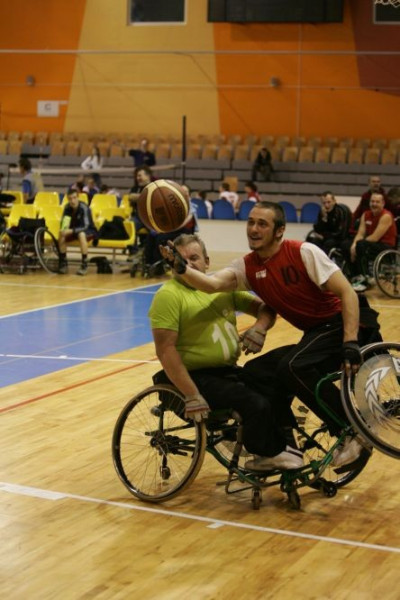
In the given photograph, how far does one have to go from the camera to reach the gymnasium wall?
70.6ft

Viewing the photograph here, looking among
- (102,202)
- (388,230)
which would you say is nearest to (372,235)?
(388,230)

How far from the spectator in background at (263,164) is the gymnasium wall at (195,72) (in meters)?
2.21

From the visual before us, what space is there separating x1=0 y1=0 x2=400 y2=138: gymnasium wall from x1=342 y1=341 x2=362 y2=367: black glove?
1774cm

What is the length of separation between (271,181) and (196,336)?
1592 cm

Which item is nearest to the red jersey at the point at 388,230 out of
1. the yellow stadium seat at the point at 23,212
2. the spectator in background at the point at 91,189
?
the yellow stadium seat at the point at 23,212

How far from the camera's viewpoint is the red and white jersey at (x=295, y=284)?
4.62 m

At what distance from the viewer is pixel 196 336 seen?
15.4 feet

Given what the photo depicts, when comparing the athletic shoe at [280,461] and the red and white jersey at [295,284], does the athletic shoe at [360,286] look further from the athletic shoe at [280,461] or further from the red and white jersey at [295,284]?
the athletic shoe at [280,461]

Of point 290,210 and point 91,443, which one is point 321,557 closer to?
point 91,443

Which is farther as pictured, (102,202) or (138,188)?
(102,202)

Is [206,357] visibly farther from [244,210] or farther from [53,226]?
[244,210]

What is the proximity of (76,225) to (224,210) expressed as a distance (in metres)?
4.79

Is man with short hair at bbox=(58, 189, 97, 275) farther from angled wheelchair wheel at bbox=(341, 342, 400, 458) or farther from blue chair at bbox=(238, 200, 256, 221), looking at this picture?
angled wheelchair wheel at bbox=(341, 342, 400, 458)

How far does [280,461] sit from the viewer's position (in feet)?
15.0
